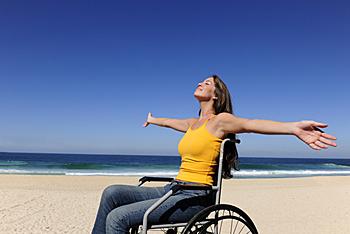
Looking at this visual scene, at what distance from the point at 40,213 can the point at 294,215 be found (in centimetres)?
486

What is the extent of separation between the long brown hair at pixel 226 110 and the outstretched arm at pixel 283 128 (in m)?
0.13

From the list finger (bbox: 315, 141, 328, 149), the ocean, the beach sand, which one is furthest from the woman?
the ocean

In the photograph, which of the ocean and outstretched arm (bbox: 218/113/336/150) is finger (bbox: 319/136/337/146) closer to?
outstretched arm (bbox: 218/113/336/150)

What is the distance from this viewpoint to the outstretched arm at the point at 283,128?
2.06m

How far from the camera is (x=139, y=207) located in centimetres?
243

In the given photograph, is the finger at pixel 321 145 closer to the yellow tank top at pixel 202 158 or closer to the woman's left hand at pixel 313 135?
the woman's left hand at pixel 313 135

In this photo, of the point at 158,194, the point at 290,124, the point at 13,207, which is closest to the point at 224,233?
the point at 158,194

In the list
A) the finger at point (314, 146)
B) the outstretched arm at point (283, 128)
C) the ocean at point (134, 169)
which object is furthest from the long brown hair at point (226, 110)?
the ocean at point (134, 169)

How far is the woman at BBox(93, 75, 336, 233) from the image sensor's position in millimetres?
2389

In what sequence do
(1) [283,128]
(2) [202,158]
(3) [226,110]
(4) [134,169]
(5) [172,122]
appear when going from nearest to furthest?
(1) [283,128], (2) [202,158], (3) [226,110], (5) [172,122], (4) [134,169]

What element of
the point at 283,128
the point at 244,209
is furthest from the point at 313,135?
the point at 244,209

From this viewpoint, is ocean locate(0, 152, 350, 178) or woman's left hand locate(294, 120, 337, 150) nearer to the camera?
woman's left hand locate(294, 120, 337, 150)

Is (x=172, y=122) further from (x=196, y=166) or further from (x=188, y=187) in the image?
(x=188, y=187)

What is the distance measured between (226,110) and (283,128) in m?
0.66
